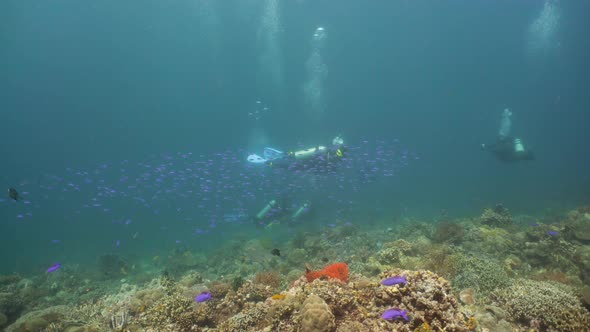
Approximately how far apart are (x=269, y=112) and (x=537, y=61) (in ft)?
348

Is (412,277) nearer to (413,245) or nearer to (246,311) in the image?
(246,311)

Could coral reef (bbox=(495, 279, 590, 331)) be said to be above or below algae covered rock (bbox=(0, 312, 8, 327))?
above

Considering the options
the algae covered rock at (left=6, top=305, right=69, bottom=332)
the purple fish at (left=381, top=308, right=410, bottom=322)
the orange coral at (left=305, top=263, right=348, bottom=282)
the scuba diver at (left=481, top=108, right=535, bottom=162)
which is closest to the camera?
the purple fish at (left=381, top=308, right=410, bottom=322)

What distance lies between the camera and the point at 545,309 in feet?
16.7

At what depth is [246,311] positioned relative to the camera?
18.1ft

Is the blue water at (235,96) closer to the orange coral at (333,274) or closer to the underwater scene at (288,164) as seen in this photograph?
the underwater scene at (288,164)

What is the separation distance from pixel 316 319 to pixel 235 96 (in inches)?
3725

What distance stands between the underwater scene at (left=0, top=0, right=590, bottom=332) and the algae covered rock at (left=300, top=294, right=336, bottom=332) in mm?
25

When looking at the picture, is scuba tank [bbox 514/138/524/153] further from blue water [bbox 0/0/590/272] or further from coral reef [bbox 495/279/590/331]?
coral reef [bbox 495/279/590/331]

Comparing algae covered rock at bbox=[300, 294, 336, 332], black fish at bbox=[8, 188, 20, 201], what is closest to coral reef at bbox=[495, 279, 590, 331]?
algae covered rock at bbox=[300, 294, 336, 332]

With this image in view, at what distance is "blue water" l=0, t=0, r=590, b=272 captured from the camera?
2926 centimetres

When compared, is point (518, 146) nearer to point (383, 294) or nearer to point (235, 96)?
point (383, 294)

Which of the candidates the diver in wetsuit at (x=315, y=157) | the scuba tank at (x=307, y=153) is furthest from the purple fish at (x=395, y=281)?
the scuba tank at (x=307, y=153)

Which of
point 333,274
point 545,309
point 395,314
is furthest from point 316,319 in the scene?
point 545,309
